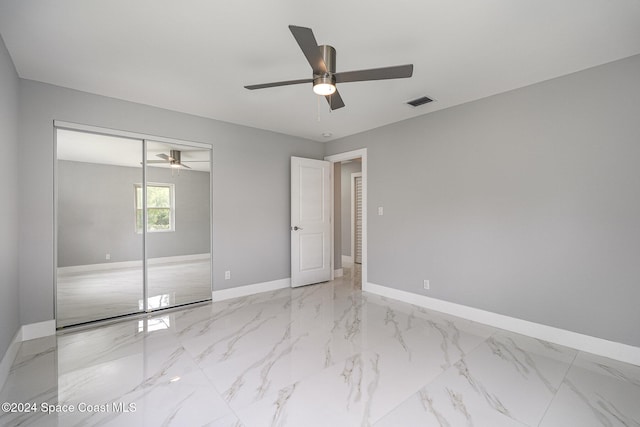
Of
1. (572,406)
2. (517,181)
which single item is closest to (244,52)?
(517,181)

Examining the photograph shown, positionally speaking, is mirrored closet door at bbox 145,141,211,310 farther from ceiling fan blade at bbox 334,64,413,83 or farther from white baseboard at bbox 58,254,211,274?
ceiling fan blade at bbox 334,64,413,83

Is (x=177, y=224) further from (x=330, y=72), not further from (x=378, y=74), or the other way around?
(x=378, y=74)

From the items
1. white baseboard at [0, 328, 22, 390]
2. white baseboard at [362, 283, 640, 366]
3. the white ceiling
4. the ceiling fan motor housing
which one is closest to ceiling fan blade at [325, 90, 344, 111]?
the ceiling fan motor housing

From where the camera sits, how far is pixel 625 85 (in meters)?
2.44

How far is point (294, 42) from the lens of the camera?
7.31 ft

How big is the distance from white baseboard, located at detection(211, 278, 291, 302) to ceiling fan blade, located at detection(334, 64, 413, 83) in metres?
3.24

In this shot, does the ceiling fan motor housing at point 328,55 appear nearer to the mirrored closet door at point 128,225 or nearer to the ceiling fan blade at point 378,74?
the ceiling fan blade at point 378,74

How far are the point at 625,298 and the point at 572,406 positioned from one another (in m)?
1.22

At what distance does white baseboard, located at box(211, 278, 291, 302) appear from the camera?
4.07m

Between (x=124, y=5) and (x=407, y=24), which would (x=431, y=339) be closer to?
(x=407, y=24)

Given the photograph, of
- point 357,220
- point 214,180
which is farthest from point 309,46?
point 357,220

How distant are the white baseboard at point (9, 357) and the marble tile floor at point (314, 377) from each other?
0.17 feet

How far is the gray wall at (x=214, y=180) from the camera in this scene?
2.87 metres

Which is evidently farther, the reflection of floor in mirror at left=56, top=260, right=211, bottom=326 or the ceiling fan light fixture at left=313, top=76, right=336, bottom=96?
the reflection of floor in mirror at left=56, top=260, right=211, bottom=326
